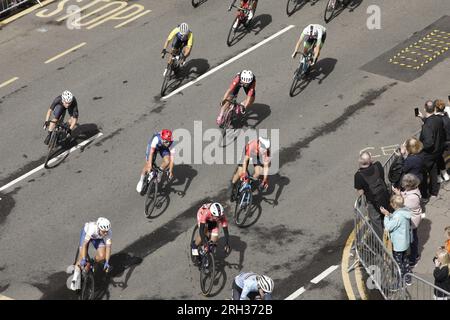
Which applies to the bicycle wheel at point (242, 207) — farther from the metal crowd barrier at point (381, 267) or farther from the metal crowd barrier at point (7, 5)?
the metal crowd barrier at point (7, 5)

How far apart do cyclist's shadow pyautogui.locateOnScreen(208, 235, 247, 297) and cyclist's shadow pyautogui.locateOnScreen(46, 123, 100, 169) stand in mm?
5602

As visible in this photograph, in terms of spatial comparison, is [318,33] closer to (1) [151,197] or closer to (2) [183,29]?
(2) [183,29]

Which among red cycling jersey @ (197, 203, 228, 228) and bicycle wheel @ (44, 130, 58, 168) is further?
bicycle wheel @ (44, 130, 58, 168)

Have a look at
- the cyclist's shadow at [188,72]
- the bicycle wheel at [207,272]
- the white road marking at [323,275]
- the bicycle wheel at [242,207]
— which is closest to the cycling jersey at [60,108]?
the cyclist's shadow at [188,72]

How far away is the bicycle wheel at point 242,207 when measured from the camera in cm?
2198

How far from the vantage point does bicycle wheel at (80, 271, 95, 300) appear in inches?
771

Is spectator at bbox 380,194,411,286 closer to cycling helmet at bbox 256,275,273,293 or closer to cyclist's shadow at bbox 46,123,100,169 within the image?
cycling helmet at bbox 256,275,273,293

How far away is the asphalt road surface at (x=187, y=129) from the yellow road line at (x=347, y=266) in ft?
0.48

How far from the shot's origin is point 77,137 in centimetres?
2586

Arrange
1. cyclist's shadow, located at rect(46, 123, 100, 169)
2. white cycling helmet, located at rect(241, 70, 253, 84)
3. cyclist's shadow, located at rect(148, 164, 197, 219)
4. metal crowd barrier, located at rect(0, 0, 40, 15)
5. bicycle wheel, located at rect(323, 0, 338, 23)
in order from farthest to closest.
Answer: metal crowd barrier, located at rect(0, 0, 40, 15)
bicycle wheel, located at rect(323, 0, 338, 23)
cyclist's shadow, located at rect(46, 123, 100, 169)
white cycling helmet, located at rect(241, 70, 253, 84)
cyclist's shadow, located at rect(148, 164, 197, 219)

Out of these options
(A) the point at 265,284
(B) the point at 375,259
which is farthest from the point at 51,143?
(B) the point at 375,259

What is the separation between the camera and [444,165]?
22.6 metres

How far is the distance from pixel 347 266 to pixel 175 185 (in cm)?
513

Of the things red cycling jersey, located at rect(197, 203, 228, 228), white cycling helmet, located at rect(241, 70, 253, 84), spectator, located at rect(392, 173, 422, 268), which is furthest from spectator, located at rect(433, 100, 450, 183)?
red cycling jersey, located at rect(197, 203, 228, 228)
